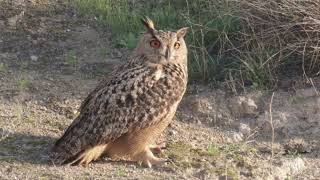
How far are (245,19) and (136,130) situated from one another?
6.72ft

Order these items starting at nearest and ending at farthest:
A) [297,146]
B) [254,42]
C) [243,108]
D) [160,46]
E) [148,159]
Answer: [148,159]
[160,46]
[297,146]
[243,108]
[254,42]

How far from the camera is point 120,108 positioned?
550cm

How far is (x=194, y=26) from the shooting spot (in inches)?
294

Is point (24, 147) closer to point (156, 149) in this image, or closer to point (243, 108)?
point (156, 149)

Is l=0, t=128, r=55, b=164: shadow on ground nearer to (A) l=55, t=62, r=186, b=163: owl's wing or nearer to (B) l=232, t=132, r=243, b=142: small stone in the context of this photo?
(A) l=55, t=62, r=186, b=163: owl's wing

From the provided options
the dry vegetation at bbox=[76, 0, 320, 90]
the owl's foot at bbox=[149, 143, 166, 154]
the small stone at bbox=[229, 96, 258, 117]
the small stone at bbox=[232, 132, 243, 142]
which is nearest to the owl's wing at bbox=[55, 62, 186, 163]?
the owl's foot at bbox=[149, 143, 166, 154]

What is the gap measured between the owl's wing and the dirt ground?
9.4 inches

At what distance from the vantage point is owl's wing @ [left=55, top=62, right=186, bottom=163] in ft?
18.0

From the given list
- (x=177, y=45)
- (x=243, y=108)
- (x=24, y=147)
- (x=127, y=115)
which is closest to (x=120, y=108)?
(x=127, y=115)

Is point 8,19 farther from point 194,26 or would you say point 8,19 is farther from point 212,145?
point 212,145

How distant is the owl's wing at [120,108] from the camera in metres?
5.47

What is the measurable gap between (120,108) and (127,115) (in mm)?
81

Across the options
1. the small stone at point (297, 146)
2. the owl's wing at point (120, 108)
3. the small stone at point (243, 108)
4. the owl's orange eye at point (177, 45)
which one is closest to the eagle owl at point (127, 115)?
the owl's wing at point (120, 108)

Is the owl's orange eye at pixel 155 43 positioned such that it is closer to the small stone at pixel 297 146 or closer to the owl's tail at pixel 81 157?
the owl's tail at pixel 81 157
